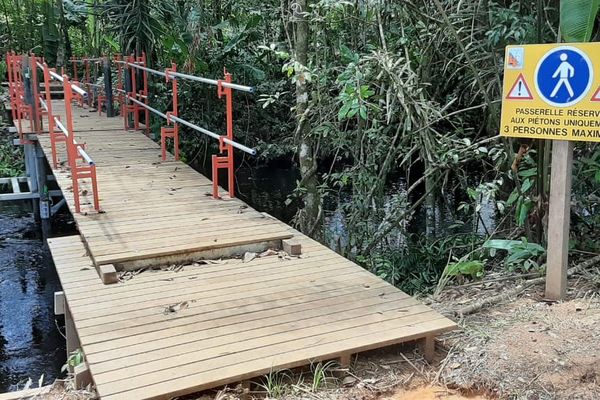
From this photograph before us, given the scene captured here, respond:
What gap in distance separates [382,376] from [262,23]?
11452mm

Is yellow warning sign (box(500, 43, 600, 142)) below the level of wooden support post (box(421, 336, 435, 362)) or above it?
above

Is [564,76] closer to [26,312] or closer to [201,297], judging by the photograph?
[201,297]

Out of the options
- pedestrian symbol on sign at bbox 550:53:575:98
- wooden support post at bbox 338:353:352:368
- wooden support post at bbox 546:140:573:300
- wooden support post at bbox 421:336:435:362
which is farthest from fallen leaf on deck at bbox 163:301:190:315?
pedestrian symbol on sign at bbox 550:53:575:98

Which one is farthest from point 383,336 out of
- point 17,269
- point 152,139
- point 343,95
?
point 17,269

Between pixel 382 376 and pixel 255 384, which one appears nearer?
pixel 255 384

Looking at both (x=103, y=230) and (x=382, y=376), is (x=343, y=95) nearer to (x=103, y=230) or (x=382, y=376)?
(x=103, y=230)

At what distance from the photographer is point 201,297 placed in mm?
3943

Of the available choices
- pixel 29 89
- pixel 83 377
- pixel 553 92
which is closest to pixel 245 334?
pixel 83 377

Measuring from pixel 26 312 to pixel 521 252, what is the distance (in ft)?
18.9

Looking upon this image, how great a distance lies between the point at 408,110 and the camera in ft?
17.9

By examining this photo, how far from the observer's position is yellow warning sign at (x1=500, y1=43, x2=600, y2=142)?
3.74 meters

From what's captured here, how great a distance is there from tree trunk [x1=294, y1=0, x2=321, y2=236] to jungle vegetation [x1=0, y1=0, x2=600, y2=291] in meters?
0.01

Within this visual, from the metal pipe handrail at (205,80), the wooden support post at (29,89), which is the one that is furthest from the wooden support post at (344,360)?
the wooden support post at (29,89)

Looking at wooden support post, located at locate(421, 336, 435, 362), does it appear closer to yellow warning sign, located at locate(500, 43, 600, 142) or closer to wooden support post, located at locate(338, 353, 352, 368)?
wooden support post, located at locate(338, 353, 352, 368)
